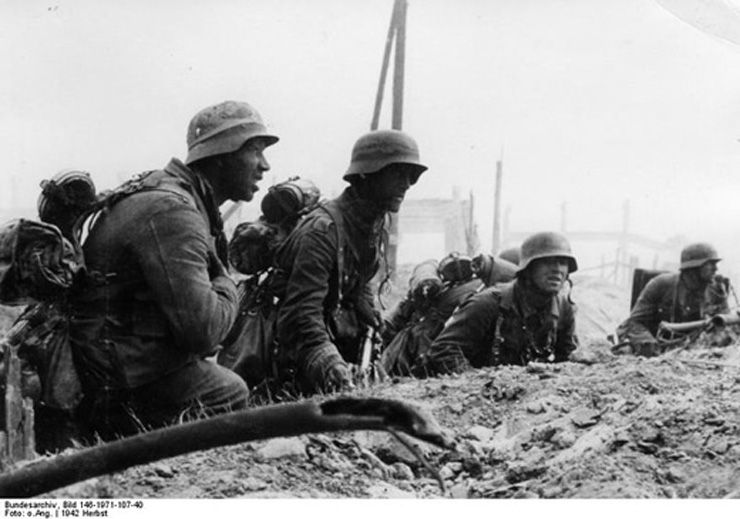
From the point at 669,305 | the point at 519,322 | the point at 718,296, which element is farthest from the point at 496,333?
the point at 718,296

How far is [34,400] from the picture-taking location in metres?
3.32

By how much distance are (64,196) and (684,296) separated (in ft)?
20.0

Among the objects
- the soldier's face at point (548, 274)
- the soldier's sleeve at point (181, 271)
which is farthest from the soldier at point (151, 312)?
the soldier's face at point (548, 274)

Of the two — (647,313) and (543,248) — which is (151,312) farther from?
(647,313)

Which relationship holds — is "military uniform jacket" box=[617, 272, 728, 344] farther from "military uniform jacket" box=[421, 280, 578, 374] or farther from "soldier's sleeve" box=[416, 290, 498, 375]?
"soldier's sleeve" box=[416, 290, 498, 375]

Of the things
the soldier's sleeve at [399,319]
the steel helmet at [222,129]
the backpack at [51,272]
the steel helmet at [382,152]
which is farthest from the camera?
the soldier's sleeve at [399,319]

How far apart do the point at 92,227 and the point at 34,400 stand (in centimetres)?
70

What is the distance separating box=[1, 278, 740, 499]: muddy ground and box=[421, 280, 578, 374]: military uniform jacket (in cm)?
124

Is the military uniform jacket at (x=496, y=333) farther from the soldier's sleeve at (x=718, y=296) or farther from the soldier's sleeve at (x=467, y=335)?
the soldier's sleeve at (x=718, y=296)

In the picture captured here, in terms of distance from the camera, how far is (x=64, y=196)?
3434mm

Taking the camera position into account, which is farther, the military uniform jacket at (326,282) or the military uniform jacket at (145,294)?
the military uniform jacket at (326,282)

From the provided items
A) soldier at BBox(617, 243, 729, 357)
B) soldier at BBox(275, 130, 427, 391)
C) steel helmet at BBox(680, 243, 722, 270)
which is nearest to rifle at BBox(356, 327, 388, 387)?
soldier at BBox(275, 130, 427, 391)

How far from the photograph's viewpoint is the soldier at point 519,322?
529cm

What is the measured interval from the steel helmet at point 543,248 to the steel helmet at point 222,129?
226 centimetres
